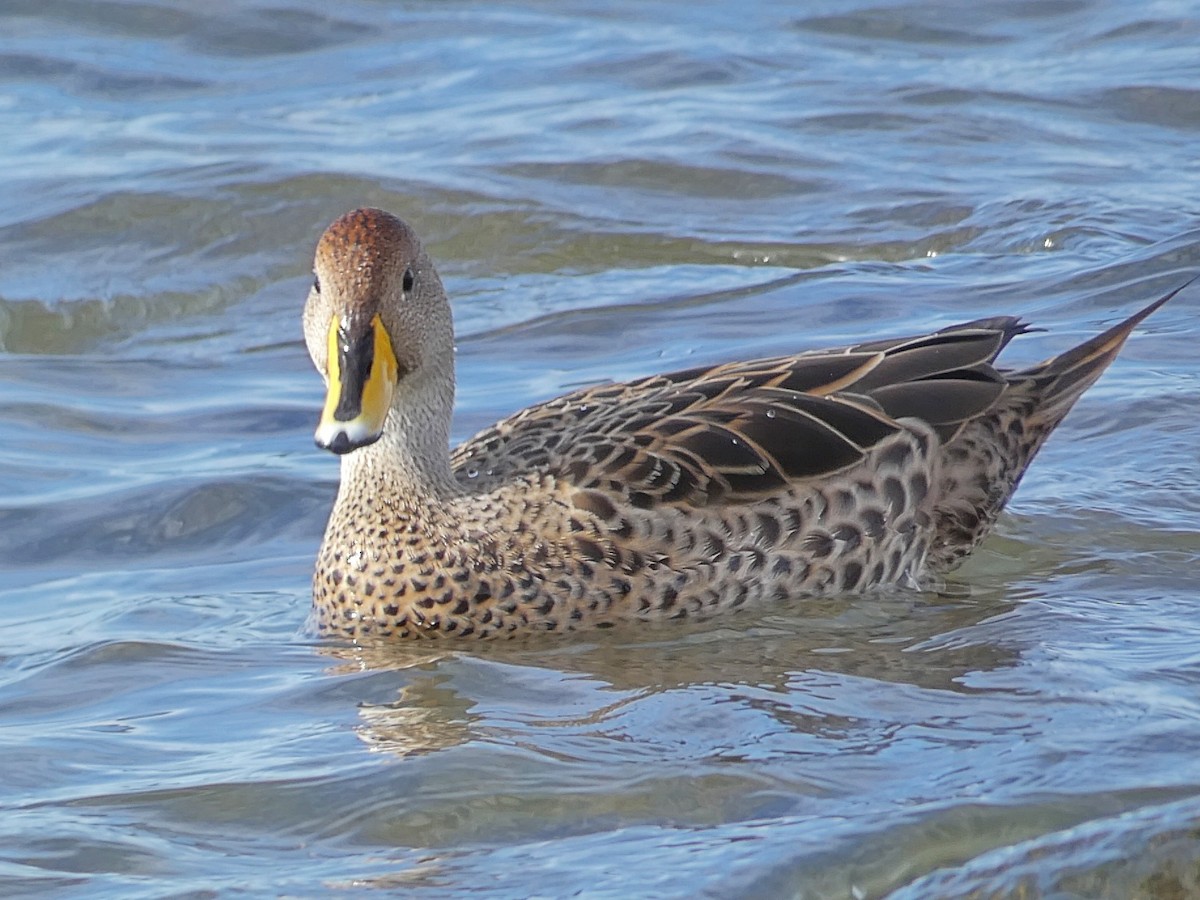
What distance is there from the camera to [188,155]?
12.7 metres

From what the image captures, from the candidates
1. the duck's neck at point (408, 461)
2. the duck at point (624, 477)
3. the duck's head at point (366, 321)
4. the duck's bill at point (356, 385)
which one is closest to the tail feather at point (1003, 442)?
the duck at point (624, 477)

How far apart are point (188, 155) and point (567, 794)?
313 inches

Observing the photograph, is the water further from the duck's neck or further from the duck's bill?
the duck's bill

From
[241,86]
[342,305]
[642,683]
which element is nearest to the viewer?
[642,683]

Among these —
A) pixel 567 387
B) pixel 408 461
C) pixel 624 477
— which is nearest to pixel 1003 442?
pixel 624 477

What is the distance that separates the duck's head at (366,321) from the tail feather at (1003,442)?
1.90 metres

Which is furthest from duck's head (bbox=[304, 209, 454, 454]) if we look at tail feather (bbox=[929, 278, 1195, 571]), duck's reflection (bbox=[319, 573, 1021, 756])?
tail feather (bbox=[929, 278, 1195, 571])

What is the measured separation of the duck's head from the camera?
6824 mm

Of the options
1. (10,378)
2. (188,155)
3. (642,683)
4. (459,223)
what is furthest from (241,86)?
(642,683)

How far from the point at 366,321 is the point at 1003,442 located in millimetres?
2382

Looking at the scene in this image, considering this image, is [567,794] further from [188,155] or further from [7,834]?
[188,155]

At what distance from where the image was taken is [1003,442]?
26.2ft

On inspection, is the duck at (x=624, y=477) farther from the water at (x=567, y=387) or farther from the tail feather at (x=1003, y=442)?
the water at (x=567, y=387)

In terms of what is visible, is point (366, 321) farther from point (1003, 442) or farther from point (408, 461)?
point (1003, 442)
